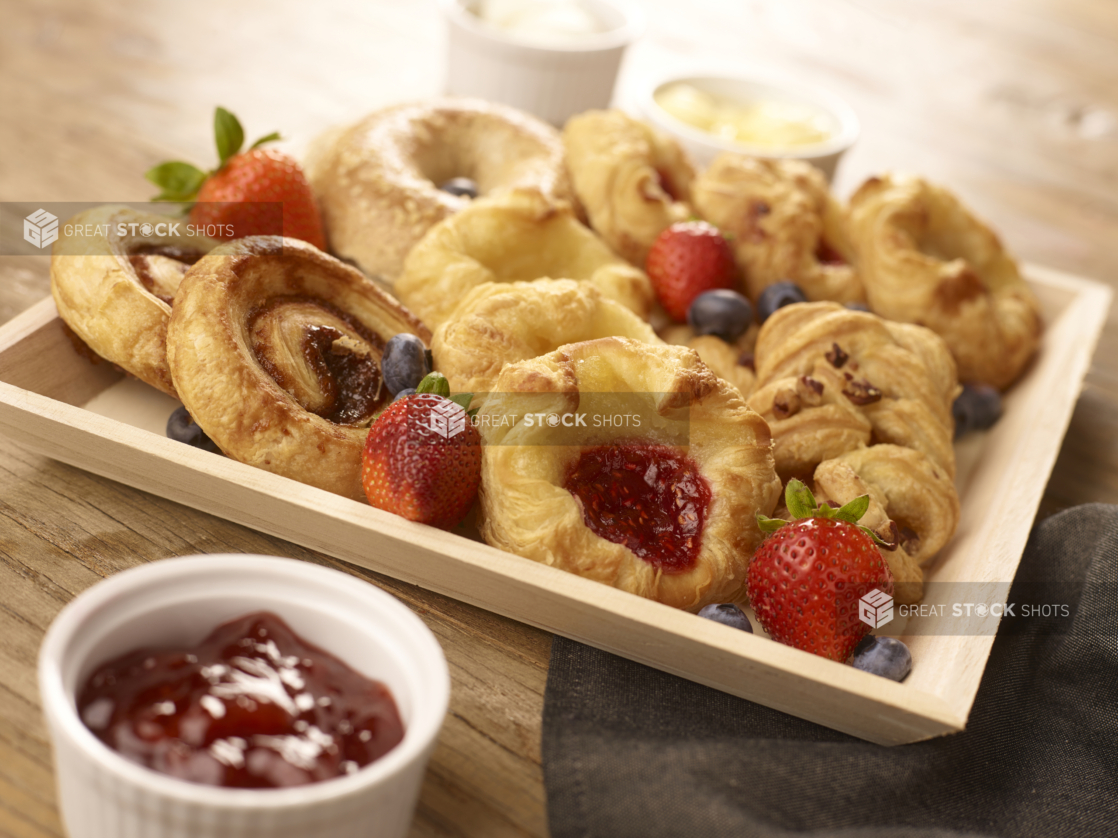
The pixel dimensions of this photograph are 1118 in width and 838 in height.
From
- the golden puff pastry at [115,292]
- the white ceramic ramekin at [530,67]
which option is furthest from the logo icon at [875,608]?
the white ceramic ramekin at [530,67]

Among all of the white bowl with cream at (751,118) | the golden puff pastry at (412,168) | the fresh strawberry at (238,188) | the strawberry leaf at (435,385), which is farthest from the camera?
the white bowl with cream at (751,118)

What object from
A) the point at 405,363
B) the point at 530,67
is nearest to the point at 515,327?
the point at 405,363

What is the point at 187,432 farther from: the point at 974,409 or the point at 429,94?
the point at 429,94

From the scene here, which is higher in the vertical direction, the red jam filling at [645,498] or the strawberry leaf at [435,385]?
the strawberry leaf at [435,385]

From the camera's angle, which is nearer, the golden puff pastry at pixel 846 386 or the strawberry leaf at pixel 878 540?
the strawberry leaf at pixel 878 540

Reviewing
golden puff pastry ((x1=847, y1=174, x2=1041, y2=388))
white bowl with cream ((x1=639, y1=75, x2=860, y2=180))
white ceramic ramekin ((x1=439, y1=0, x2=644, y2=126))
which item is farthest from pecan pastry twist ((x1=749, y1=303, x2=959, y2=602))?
white ceramic ramekin ((x1=439, y1=0, x2=644, y2=126))

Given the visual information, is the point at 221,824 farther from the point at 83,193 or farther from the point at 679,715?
the point at 83,193

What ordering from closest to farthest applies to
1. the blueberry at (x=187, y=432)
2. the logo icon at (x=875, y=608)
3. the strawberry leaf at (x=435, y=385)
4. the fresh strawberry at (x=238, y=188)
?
the logo icon at (x=875, y=608) → the strawberry leaf at (x=435, y=385) → the blueberry at (x=187, y=432) → the fresh strawberry at (x=238, y=188)

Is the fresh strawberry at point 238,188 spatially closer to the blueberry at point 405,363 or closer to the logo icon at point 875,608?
the blueberry at point 405,363
